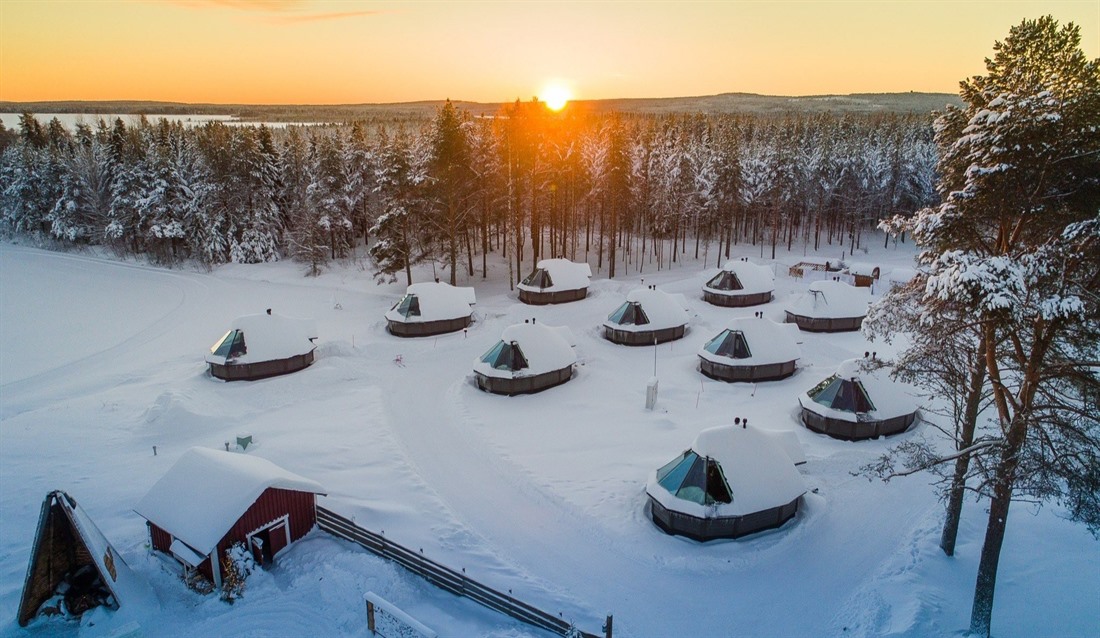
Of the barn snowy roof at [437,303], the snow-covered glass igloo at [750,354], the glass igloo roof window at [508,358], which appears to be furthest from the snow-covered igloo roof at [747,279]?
the glass igloo roof window at [508,358]

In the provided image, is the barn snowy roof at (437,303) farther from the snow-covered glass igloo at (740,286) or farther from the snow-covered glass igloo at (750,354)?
the snow-covered glass igloo at (740,286)

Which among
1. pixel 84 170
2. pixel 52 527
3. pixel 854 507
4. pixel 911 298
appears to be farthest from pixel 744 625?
pixel 84 170

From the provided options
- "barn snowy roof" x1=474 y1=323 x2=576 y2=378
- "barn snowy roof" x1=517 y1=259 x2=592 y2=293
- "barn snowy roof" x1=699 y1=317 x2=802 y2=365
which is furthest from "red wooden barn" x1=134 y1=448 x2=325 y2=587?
"barn snowy roof" x1=517 y1=259 x2=592 y2=293

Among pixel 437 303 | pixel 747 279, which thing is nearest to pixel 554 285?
pixel 437 303

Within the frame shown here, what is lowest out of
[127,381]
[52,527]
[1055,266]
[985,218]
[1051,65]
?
[127,381]

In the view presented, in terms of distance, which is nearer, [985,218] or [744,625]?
[985,218]

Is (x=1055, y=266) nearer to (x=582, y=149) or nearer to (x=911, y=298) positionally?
(x=911, y=298)

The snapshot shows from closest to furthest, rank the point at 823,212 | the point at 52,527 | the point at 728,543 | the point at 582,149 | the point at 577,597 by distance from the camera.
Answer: the point at 52,527, the point at 577,597, the point at 728,543, the point at 582,149, the point at 823,212
